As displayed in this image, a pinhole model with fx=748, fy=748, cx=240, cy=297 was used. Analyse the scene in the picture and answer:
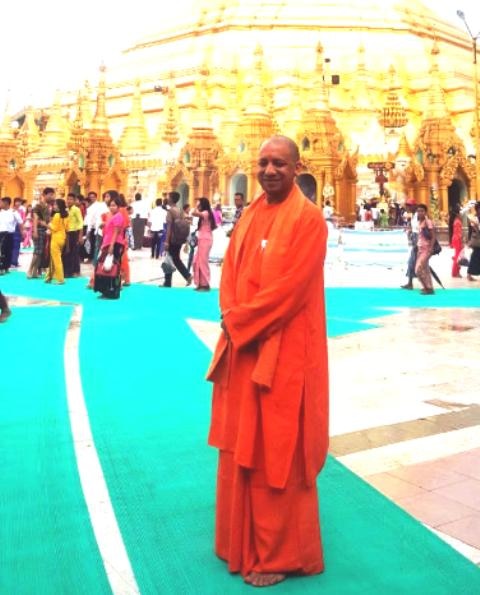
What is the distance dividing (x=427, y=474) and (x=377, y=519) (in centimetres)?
61

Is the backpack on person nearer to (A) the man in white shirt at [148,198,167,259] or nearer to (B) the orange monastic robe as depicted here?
(A) the man in white shirt at [148,198,167,259]

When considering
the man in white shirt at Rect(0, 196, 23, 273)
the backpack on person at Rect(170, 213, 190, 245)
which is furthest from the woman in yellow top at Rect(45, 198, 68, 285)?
the backpack on person at Rect(170, 213, 190, 245)

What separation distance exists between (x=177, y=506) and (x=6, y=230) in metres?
11.4

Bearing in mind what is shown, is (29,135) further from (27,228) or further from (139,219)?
(139,219)

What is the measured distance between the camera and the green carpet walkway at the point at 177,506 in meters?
2.59

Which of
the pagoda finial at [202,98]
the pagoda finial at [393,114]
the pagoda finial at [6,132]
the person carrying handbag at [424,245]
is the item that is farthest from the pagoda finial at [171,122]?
the person carrying handbag at [424,245]

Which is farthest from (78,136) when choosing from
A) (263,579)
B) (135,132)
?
(263,579)

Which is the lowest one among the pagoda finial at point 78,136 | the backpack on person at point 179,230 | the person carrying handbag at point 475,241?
the person carrying handbag at point 475,241

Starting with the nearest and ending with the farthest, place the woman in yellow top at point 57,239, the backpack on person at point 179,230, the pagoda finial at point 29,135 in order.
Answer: the backpack on person at point 179,230, the woman in yellow top at point 57,239, the pagoda finial at point 29,135

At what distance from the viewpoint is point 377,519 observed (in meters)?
3.09

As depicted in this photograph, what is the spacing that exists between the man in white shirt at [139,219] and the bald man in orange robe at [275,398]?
18469 mm

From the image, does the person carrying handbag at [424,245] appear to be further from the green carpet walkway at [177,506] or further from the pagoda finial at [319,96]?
the pagoda finial at [319,96]

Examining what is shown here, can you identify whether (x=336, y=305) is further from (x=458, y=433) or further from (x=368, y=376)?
(x=458, y=433)

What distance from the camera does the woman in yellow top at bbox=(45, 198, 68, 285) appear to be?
39.1 ft
